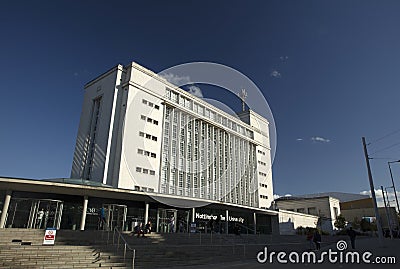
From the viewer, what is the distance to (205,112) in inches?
1702

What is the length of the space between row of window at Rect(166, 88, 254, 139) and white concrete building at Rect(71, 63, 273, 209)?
161 mm

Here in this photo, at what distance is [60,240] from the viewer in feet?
48.0

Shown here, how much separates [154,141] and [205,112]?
41.8 ft

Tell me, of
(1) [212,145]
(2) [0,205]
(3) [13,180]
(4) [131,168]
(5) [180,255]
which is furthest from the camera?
(1) [212,145]

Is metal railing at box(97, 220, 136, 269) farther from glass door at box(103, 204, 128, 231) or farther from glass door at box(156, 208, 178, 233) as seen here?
glass door at box(156, 208, 178, 233)

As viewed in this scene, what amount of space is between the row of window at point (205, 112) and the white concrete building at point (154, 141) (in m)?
0.16

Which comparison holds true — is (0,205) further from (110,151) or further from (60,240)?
(110,151)

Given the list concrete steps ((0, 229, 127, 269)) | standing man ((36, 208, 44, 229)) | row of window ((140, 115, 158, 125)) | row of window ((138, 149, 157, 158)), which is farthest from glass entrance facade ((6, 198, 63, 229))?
row of window ((140, 115, 158, 125))

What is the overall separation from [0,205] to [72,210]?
4.90 meters

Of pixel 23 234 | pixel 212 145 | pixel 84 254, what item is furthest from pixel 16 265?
pixel 212 145

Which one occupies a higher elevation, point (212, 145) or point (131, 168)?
point (212, 145)

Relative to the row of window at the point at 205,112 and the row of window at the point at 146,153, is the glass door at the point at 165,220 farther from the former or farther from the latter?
the row of window at the point at 205,112

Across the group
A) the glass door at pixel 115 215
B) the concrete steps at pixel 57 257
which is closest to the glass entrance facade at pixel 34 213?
the glass door at pixel 115 215

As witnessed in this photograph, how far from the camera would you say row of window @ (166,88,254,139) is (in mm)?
38688
